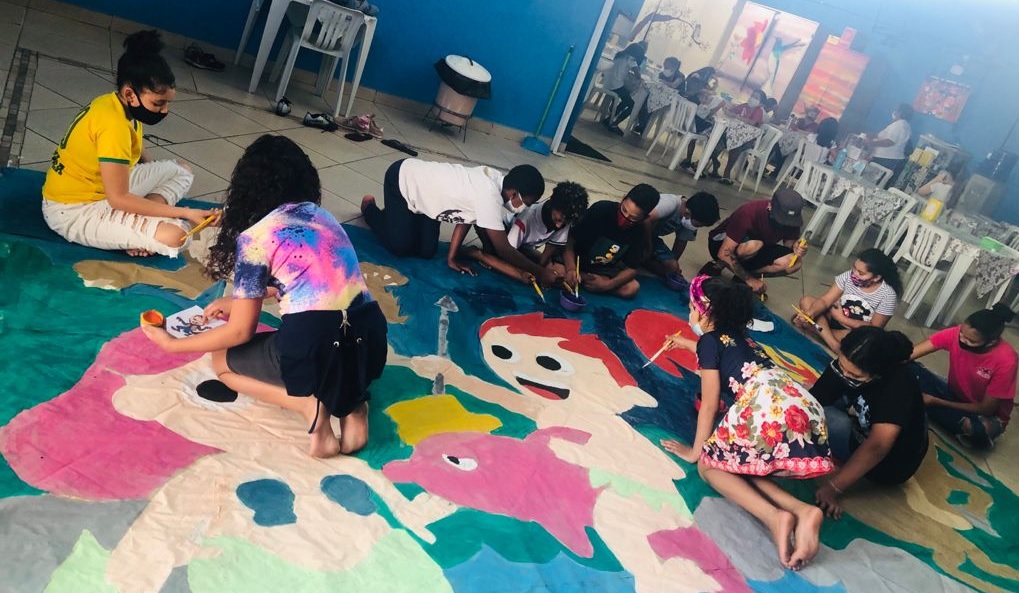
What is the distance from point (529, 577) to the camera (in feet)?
6.09

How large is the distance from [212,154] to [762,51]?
9874 mm

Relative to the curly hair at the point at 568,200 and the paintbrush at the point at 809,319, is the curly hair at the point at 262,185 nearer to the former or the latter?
the curly hair at the point at 568,200

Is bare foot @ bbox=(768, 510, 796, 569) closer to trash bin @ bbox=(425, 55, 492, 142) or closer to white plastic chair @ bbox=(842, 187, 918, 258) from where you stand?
trash bin @ bbox=(425, 55, 492, 142)

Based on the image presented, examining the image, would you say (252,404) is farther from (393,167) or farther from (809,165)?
(809,165)

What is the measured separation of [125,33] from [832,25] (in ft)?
34.2

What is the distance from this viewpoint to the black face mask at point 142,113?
237 centimetres

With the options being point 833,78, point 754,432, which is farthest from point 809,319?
point 833,78

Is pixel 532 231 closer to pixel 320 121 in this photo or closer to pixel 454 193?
pixel 454 193

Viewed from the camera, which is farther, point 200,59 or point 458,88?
point 458,88

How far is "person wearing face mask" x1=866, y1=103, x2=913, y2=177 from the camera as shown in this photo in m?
8.57

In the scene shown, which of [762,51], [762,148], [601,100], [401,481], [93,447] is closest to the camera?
[93,447]

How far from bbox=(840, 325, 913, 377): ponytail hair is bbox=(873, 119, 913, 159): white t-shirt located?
7.17 meters

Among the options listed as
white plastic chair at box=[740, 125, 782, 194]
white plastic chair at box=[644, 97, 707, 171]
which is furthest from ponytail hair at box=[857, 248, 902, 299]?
white plastic chair at box=[740, 125, 782, 194]

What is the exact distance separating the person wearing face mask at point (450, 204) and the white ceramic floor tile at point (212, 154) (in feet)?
2.77
